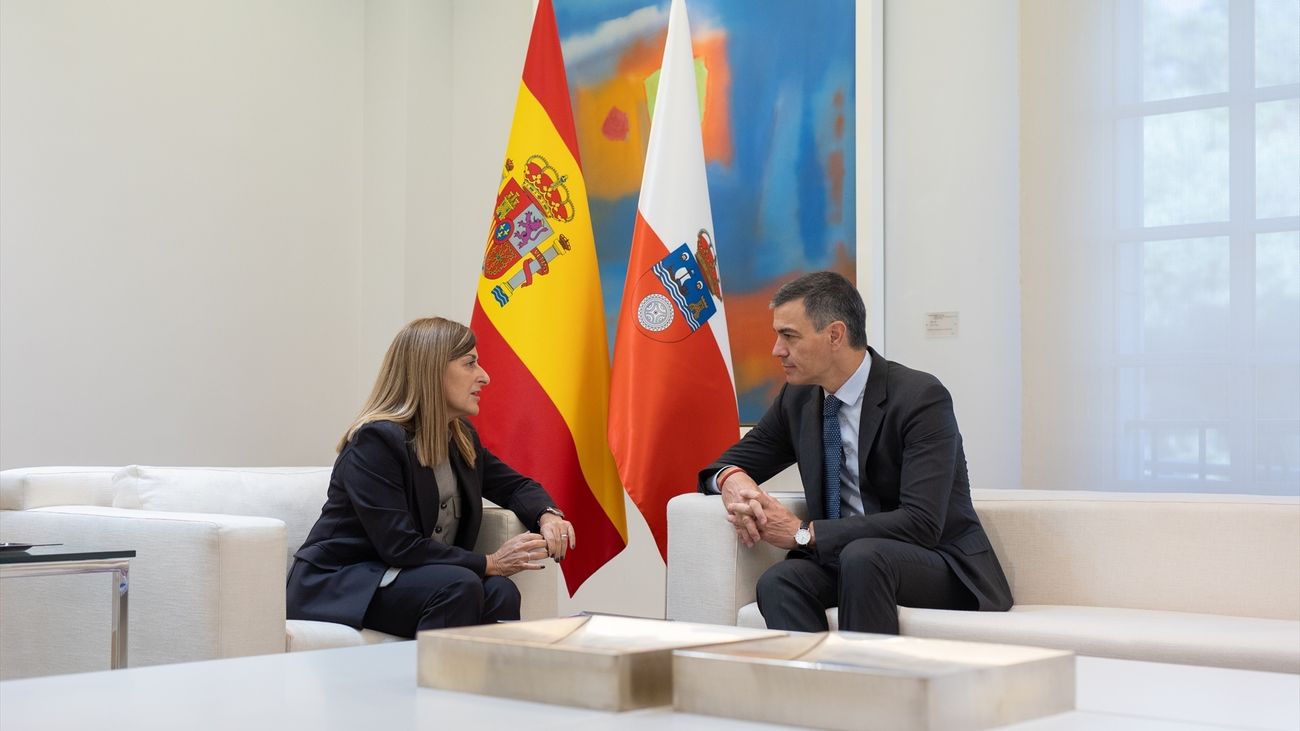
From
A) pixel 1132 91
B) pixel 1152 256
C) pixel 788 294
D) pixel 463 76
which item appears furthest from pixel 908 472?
pixel 463 76

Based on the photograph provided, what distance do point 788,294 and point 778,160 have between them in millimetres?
1096

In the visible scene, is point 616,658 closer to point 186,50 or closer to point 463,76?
point 186,50

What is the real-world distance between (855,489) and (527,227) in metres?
1.43

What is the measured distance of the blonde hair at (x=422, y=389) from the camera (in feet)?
10.2

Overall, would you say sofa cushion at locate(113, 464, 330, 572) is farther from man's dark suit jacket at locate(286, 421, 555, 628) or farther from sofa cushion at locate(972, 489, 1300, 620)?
sofa cushion at locate(972, 489, 1300, 620)

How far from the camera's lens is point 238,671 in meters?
1.20

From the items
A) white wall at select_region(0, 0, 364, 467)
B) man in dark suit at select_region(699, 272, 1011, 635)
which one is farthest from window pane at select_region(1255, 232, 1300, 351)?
white wall at select_region(0, 0, 364, 467)

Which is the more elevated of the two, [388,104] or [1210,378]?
[388,104]

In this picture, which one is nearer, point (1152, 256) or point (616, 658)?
point (616, 658)

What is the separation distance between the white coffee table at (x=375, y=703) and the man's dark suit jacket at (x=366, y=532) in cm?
166

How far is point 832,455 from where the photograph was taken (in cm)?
306

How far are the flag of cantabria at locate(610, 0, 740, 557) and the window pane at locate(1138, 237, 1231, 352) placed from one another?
1227 millimetres

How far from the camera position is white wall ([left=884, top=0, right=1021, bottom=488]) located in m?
3.80

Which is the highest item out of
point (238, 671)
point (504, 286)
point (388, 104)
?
point (388, 104)
